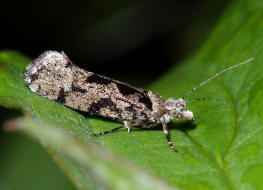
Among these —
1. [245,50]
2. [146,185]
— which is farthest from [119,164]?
[245,50]

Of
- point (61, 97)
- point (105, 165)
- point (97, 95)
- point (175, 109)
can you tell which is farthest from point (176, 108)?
point (105, 165)

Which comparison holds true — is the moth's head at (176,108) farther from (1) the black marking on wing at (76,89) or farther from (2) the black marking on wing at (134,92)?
(1) the black marking on wing at (76,89)

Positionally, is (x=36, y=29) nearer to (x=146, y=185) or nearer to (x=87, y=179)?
(x=87, y=179)

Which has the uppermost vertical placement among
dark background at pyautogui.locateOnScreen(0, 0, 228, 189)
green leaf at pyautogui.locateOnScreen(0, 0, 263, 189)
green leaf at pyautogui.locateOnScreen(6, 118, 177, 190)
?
dark background at pyautogui.locateOnScreen(0, 0, 228, 189)

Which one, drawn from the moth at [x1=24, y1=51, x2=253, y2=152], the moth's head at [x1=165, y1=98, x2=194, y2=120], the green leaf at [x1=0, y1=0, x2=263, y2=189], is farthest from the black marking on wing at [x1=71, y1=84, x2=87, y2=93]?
the moth's head at [x1=165, y1=98, x2=194, y2=120]

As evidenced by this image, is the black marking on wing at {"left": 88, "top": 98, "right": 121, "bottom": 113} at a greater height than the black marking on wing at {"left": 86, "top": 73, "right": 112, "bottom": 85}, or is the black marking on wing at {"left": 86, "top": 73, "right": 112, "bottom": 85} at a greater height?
the black marking on wing at {"left": 86, "top": 73, "right": 112, "bottom": 85}

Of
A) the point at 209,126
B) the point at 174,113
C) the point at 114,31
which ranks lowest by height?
the point at 209,126

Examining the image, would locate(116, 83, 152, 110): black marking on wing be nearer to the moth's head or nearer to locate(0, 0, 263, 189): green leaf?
the moth's head

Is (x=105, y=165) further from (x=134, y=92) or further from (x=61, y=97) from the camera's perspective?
(x=134, y=92)
